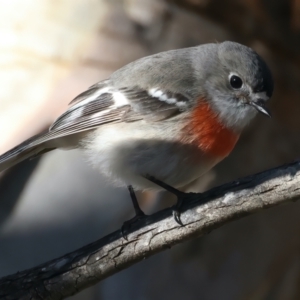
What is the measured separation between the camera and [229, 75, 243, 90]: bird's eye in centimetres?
193

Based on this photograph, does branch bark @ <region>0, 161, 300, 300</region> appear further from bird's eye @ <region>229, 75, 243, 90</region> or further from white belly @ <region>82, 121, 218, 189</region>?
bird's eye @ <region>229, 75, 243, 90</region>

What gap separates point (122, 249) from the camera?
160 centimetres

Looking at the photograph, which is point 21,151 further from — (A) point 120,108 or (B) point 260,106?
(B) point 260,106

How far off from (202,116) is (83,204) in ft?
3.43

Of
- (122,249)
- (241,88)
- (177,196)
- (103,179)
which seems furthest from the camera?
(103,179)

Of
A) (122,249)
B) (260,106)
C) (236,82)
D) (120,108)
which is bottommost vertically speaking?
(122,249)

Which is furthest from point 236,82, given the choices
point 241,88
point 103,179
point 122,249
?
point 103,179

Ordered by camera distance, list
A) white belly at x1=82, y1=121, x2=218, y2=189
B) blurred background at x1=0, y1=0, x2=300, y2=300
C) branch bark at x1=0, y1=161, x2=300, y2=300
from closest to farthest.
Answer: branch bark at x1=0, y1=161, x2=300, y2=300
white belly at x1=82, y1=121, x2=218, y2=189
blurred background at x1=0, y1=0, x2=300, y2=300

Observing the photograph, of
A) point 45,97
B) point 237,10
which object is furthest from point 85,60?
point 237,10

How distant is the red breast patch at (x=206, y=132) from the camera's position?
1.84m

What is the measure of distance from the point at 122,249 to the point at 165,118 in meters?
0.51

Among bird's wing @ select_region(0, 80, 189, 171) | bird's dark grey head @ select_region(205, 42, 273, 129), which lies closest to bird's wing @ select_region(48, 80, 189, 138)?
bird's wing @ select_region(0, 80, 189, 171)

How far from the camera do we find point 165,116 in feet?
6.11

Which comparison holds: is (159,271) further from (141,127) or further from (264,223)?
(141,127)
